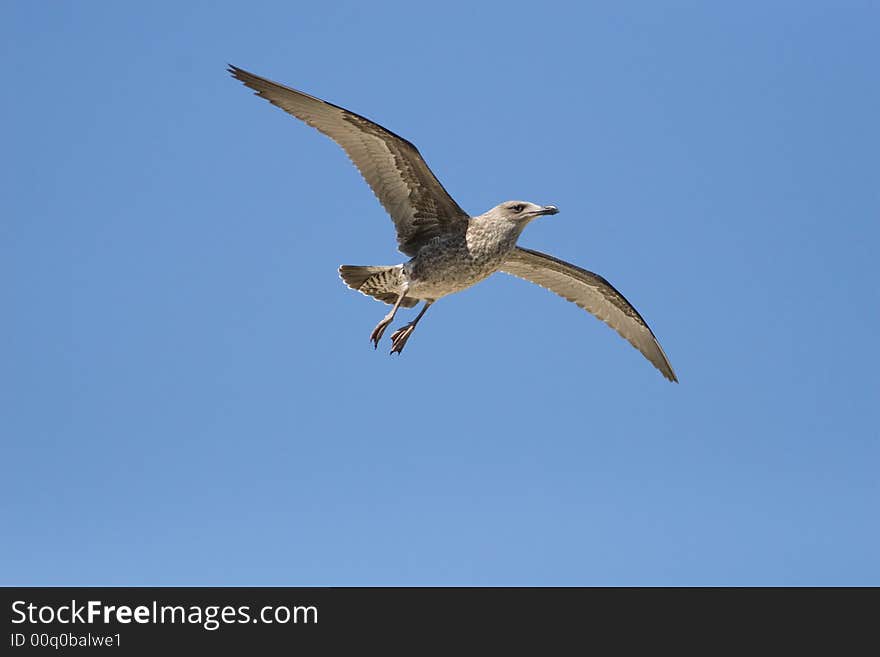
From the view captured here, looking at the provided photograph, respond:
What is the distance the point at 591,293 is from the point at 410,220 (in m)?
3.68

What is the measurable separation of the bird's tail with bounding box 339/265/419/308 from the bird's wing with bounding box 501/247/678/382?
1956 mm

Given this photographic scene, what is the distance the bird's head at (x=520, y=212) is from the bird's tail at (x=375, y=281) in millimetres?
1461

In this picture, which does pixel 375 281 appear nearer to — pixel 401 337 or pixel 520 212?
pixel 401 337

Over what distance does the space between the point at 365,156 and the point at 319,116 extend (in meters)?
0.70

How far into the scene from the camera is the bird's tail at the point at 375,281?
523 inches

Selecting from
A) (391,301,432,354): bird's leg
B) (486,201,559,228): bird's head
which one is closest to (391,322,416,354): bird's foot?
(391,301,432,354): bird's leg

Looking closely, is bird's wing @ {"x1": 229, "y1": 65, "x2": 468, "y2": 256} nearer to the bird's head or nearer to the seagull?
the seagull

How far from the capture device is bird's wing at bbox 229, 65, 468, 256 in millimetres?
12023

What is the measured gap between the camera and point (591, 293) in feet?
51.3

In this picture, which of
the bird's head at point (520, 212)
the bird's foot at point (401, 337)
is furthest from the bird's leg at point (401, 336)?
the bird's head at point (520, 212)

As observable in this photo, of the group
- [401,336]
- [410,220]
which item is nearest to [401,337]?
[401,336]

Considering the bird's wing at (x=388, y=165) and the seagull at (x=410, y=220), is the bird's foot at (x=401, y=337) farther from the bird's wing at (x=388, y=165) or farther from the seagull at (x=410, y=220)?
the bird's wing at (x=388, y=165)

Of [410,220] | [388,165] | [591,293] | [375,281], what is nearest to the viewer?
[388,165]
